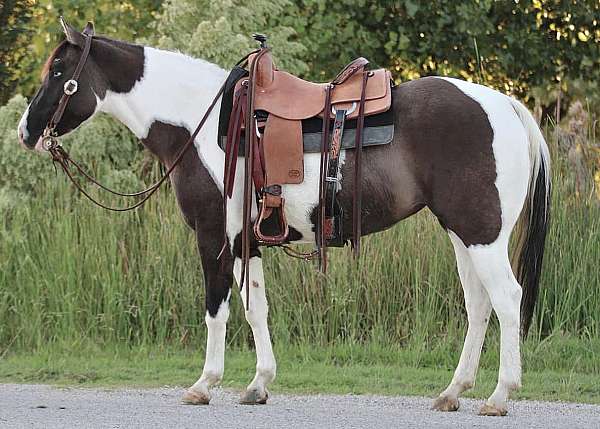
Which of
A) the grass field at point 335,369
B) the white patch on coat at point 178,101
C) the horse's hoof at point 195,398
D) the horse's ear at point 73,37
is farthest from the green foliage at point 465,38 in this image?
the horse's hoof at point 195,398

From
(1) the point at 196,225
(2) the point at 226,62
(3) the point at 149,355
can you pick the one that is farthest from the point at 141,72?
(2) the point at 226,62

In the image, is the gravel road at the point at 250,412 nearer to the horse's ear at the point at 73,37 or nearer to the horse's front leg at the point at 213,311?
the horse's front leg at the point at 213,311

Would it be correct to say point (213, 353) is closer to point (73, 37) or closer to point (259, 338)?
point (259, 338)

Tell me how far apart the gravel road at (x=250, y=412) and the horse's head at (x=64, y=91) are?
1602mm

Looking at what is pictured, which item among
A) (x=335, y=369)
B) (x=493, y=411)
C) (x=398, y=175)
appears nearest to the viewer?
(x=493, y=411)

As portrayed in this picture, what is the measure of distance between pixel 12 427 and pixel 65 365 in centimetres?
246

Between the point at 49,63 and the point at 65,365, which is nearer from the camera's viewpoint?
the point at 49,63

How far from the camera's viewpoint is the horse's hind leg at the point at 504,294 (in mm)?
6328

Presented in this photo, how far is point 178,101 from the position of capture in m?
7.00

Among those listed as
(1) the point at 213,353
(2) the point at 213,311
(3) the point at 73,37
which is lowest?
(1) the point at 213,353

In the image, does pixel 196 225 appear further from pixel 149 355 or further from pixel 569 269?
pixel 569 269

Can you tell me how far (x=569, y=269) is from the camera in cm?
920

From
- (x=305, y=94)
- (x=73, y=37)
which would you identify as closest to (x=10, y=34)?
(x=73, y=37)

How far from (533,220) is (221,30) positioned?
14.1 ft
